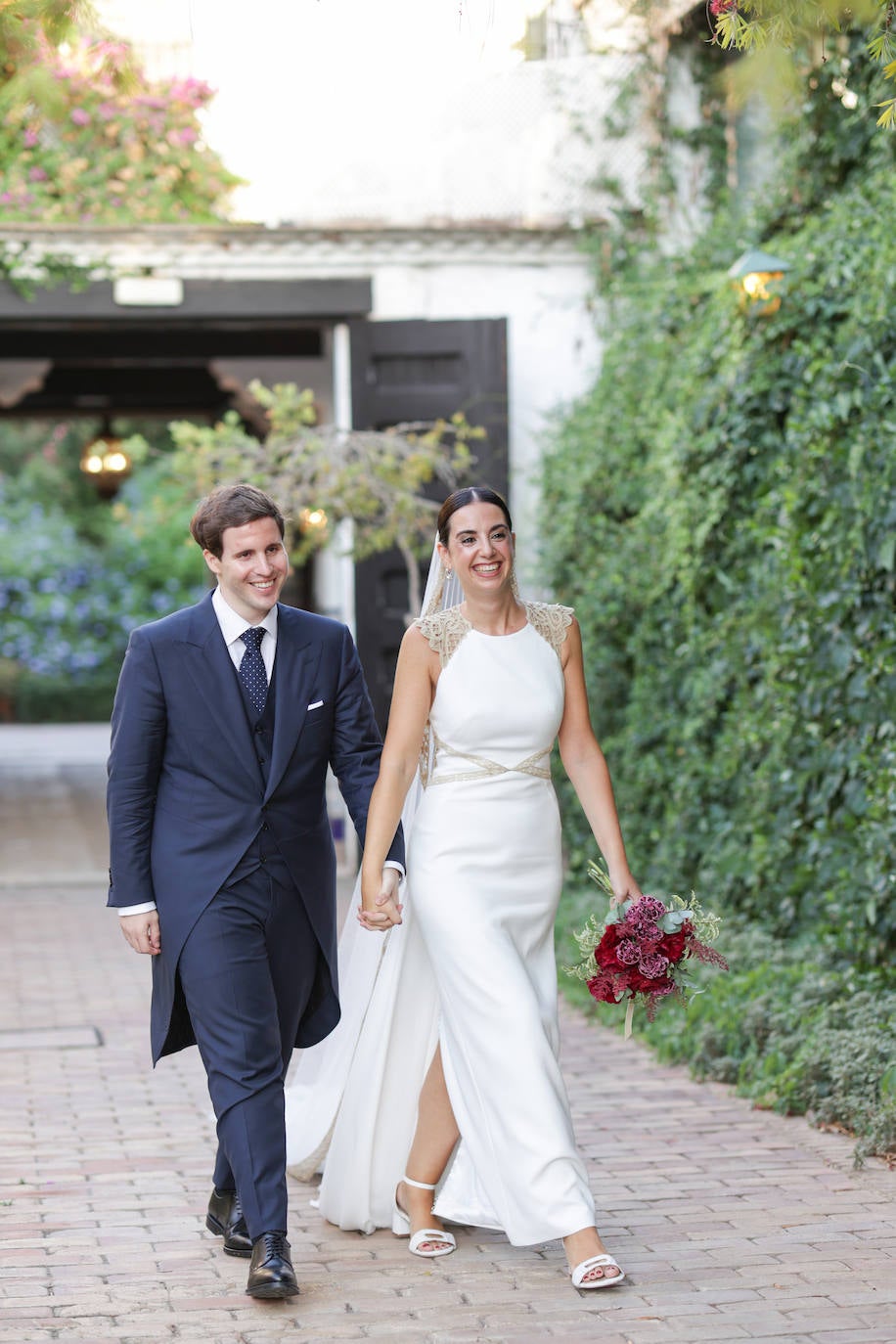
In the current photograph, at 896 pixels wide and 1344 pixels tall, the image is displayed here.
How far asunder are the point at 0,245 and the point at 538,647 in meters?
6.93

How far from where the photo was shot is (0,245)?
10.2 meters

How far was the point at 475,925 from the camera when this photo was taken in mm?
4230

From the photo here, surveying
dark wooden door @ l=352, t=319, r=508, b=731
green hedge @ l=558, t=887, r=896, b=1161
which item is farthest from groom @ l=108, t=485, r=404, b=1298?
dark wooden door @ l=352, t=319, r=508, b=731

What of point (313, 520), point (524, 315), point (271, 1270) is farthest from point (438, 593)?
point (524, 315)

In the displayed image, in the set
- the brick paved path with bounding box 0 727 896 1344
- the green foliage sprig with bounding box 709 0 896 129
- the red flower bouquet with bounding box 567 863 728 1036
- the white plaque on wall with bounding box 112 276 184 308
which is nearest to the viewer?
the green foliage sprig with bounding box 709 0 896 129

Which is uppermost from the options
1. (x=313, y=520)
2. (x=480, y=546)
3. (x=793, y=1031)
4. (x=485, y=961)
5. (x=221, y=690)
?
(x=313, y=520)

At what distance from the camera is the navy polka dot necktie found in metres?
4.29

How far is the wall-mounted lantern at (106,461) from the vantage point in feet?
51.9

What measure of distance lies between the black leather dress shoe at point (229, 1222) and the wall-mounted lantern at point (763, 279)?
4.17m

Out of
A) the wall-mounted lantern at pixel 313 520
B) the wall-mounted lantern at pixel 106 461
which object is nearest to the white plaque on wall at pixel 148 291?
the wall-mounted lantern at pixel 313 520

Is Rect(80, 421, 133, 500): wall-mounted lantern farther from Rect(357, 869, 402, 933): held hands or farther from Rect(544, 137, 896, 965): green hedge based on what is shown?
Rect(357, 869, 402, 933): held hands

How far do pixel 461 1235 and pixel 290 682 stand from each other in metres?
1.54

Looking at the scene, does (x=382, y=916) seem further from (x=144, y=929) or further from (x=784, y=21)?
(x=784, y=21)

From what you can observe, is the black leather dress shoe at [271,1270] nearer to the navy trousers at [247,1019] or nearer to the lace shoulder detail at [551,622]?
the navy trousers at [247,1019]
